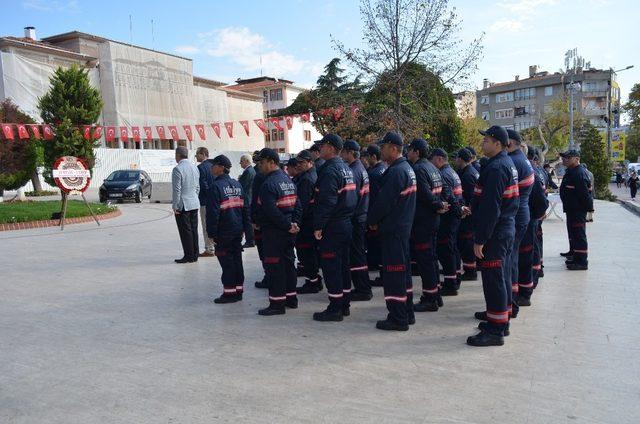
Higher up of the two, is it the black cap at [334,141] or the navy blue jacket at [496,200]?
the black cap at [334,141]

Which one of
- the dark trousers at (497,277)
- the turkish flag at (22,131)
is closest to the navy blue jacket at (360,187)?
the dark trousers at (497,277)

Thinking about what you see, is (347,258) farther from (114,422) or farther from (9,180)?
(9,180)

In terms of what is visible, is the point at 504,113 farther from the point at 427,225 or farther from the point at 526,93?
the point at 427,225

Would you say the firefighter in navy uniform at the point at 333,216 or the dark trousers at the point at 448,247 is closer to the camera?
the firefighter in navy uniform at the point at 333,216

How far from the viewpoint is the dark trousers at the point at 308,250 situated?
7074 millimetres

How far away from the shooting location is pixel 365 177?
6.41m

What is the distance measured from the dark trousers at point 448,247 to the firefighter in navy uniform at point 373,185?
0.91 metres

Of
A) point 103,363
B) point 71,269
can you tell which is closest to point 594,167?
point 71,269

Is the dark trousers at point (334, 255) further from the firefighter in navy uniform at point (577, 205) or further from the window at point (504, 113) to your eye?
the window at point (504, 113)

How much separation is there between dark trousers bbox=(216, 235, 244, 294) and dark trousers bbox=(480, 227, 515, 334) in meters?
3.14

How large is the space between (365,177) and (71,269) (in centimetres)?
557

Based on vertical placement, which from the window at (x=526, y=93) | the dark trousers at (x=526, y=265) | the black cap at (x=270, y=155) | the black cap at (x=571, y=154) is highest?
the window at (x=526, y=93)

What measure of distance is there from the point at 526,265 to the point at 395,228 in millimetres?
2079

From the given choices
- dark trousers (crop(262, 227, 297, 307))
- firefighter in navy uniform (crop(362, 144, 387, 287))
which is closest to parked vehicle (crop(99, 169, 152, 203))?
firefighter in navy uniform (crop(362, 144, 387, 287))
